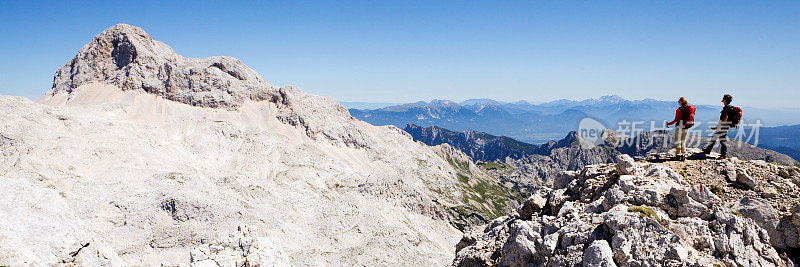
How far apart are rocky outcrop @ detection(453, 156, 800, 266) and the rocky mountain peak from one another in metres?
187

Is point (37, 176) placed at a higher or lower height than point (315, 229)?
higher

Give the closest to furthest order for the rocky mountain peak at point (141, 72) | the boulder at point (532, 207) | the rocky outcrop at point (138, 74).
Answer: the boulder at point (532, 207)
the rocky outcrop at point (138, 74)
the rocky mountain peak at point (141, 72)

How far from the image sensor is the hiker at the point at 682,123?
24250 millimetres

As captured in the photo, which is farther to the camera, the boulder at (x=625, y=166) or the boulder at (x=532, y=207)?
the boulder at (x=532, y=207)

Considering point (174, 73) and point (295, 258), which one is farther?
point (174, 73)

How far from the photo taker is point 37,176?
8225 centimetres

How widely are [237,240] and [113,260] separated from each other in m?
5.62

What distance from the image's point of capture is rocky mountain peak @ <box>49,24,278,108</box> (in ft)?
557

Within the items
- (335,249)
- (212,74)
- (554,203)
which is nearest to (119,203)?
(335,249)

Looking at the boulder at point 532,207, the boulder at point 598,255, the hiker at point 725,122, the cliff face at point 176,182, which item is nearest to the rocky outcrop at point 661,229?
the boulder at point 598,255

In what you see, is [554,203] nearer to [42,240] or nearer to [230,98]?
[42,240]

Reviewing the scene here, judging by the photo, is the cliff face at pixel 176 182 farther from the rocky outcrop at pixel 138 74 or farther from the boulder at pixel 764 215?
the boulder at pixel 764 215

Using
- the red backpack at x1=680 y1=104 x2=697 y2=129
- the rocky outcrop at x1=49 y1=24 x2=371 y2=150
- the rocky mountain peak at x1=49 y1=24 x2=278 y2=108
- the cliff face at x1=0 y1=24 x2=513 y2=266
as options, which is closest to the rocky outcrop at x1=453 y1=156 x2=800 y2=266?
the red backpack at x1=680 y1=104 x2=697 y2=129

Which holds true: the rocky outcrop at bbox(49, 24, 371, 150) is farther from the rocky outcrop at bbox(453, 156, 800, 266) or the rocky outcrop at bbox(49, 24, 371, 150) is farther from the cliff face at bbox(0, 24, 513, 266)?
the rocky outcrop at bbox(453, 156, 800, 266)
